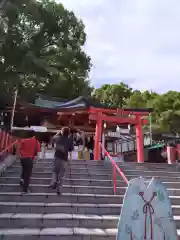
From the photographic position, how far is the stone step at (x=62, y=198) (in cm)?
752

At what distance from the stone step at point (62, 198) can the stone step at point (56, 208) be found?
42 cm

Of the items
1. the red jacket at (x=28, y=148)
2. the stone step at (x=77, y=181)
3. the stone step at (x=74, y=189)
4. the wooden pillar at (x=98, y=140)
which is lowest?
the stone step at (x=74, y=189)

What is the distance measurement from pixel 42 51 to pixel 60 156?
21988mm

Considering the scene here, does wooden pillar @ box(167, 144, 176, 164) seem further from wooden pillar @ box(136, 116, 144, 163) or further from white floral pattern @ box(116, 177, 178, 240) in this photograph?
white floral pattern @ box(116, 177, 178, 240)

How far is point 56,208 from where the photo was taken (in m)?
6.91

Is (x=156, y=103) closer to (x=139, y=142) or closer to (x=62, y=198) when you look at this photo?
(x=139, y=142)

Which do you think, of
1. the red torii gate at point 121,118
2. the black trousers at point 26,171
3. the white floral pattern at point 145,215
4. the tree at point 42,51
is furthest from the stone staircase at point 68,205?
the tree at point 42,51

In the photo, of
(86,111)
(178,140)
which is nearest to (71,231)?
(86,111)

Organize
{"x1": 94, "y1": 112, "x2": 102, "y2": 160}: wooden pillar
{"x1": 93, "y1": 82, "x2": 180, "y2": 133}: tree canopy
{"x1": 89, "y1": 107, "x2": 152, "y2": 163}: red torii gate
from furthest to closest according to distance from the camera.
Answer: {"x1": 93, "y1": 82, "x2": 180, "y2": 133}: tree canopy < {"x1": 89, "y1": 107, "x2": 152, "y2": 163}: red torii gate < {"x1": 94, "y1": 112, "x2": 102, "y2": 160}: wooden pillar

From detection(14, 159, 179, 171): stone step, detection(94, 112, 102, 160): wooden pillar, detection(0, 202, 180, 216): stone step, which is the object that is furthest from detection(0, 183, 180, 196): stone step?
detection(94, 112, 102, 160): wooden pillar

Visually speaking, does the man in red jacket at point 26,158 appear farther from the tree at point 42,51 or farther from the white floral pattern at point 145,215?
the tree at point 42,51

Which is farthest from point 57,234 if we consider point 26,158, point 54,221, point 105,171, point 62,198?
point 105,171

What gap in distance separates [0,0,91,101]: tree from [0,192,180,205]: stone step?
1527 cm

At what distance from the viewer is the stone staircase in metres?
5.69
